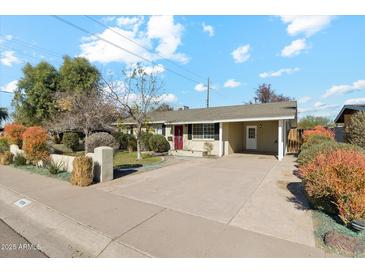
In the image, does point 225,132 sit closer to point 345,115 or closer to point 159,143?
point 159,143

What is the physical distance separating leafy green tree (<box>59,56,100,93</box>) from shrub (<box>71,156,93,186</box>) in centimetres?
1815

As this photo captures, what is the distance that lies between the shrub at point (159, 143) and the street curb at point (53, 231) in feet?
35.7

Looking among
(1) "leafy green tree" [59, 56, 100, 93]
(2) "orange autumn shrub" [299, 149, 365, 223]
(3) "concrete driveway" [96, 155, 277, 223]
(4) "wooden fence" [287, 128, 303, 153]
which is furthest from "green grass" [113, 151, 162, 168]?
(1) "leafy green tree" [59, 56, 100, 93]

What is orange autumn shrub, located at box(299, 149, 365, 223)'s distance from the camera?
12.3 feet

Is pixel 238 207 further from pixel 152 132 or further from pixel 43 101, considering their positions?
pixel 43 101

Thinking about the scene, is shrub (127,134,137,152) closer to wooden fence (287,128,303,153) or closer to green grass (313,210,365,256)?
wooden fence (287,128,303,153)

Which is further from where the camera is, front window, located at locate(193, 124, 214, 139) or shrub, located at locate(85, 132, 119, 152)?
front window, located at locate(193, 124, 214, 139)

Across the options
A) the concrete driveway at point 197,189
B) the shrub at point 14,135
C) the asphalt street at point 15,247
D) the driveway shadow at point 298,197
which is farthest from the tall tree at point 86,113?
the driveway shadow at point 298,197

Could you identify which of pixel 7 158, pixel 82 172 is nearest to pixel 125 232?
pixel 82 172

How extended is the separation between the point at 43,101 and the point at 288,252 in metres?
25.9

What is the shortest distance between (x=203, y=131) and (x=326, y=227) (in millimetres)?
12194

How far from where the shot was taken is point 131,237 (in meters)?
3.60

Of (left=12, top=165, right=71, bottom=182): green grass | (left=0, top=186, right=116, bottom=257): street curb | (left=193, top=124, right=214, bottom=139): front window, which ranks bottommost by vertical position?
(left=0, top=186, right=116, bottom=257): street curb
